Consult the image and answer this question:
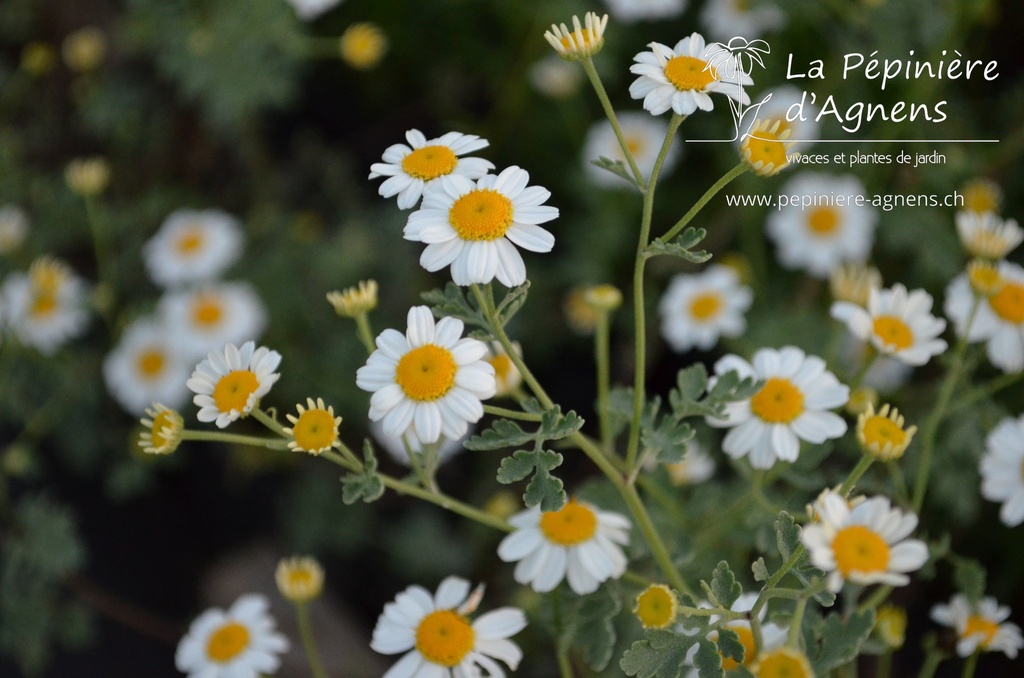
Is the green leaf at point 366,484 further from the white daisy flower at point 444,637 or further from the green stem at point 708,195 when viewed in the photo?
the green stem at point 708,195

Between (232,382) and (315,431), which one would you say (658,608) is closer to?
(315,431)

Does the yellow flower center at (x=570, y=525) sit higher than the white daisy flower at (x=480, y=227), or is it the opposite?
the white daisy flower at (x=480, y=227)

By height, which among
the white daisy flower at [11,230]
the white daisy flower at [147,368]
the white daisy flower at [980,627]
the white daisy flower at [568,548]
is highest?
the white daisy flower at [568,548]

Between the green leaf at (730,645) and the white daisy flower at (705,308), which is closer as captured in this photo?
the green leaf at (730,645)

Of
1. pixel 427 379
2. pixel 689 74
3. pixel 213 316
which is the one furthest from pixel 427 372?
pixel 213 316

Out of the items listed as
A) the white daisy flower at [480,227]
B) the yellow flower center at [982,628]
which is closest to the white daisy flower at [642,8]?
the white daisy flower at [480,227]

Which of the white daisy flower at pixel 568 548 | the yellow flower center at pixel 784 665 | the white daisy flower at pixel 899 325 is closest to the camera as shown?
the yellow flower center at pixel 784 665

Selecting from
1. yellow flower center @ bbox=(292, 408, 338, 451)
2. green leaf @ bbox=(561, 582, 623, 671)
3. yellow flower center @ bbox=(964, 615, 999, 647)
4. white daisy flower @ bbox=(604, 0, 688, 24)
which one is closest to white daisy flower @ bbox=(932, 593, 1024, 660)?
yellow flower center @ bbox=(964, 615, 999, 647)
